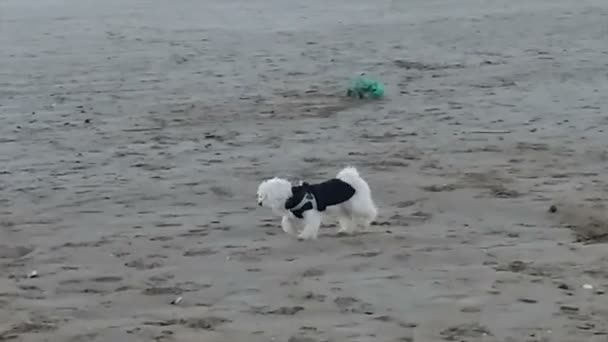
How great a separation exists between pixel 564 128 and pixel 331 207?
3.75 metres

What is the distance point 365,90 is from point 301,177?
3.02 meters

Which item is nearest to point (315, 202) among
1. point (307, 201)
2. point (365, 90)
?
point (307, 201)

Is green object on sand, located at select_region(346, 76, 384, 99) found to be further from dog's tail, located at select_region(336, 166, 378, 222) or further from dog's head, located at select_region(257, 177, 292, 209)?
dog's head, located at select_region(257, 177, 292, 209)

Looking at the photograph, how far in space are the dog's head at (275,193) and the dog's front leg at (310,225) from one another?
5.7 inches

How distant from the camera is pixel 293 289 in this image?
5.54 meters

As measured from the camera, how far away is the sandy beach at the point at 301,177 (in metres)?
5.23

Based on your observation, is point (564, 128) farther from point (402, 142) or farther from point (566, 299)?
point (566, 299)

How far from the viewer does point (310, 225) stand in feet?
20.5

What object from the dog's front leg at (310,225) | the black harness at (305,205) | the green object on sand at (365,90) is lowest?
the dog's front leg at (310,225)

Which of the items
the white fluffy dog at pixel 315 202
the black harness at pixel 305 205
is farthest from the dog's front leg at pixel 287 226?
the black harness at pixel 305 205

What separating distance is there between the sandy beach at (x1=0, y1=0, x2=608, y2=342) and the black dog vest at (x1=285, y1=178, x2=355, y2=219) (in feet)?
0.71

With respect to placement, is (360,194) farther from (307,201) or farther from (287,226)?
(287,226)

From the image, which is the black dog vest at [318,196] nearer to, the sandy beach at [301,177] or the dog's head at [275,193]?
the dog's head at [275,193]

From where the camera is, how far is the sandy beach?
17.2 ft
